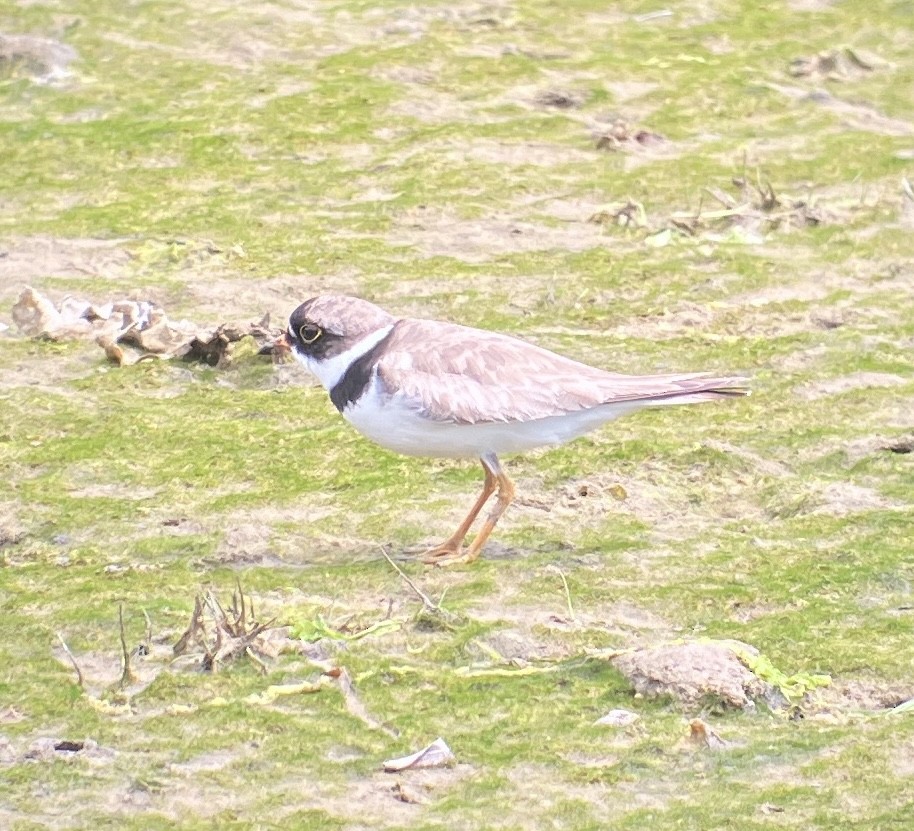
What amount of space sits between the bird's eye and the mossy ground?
0.61 m

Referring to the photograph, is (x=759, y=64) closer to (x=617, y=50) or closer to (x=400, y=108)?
(x=617, y=50)

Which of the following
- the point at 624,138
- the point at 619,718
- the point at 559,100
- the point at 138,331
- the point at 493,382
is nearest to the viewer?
the point at 619,718

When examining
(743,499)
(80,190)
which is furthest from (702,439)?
(80,190)

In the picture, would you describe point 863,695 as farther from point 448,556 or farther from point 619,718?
point 448,556

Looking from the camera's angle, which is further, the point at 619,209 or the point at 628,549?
the point at 619,209

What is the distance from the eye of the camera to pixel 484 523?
283 inches

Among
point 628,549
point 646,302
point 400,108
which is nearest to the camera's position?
point 628,549

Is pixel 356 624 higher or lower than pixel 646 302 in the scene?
higher

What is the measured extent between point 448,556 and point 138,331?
2.56 meters

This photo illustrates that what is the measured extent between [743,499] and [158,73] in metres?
6.16

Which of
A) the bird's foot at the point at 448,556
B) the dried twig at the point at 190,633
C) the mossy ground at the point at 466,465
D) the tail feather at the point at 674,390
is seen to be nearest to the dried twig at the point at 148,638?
the dried twig at the point at 190,633

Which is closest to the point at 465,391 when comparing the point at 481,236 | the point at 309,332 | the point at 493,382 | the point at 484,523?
the point at 493,382

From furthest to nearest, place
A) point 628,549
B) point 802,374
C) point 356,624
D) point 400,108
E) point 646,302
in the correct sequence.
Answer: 1. point 400,108
2. point 646,302
3. point 802,374
4. point 628,549
5. point 356,624

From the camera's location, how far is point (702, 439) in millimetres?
8031
